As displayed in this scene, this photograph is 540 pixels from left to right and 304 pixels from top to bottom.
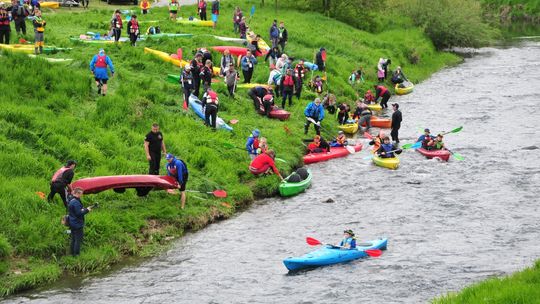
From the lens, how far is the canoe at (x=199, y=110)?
24766 mm

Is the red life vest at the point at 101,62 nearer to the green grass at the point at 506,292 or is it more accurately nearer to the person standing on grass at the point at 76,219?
the person standing on grass at the point at 76,219

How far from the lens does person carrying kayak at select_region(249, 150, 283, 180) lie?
71.8ft

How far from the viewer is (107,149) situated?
2089cm

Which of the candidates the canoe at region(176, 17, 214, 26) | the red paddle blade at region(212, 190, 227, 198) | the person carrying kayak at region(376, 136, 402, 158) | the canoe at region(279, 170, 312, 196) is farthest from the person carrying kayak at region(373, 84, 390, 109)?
the red paddle blade at region(212, 190, 227, 198)

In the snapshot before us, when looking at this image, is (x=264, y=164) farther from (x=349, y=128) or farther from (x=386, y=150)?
(x=349, y=128)

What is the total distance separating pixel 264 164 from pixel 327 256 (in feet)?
19.9

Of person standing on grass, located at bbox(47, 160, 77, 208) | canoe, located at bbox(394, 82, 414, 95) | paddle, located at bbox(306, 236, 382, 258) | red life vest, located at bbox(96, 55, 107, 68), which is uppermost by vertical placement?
red life vest, located at bbox(96, 55, 107, 68)

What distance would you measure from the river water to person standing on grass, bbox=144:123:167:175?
7.48 ft

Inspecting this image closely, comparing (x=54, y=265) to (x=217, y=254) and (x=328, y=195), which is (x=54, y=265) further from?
(x=328, y=195)

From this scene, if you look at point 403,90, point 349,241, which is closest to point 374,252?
point 349,241

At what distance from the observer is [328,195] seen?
21.2 metres

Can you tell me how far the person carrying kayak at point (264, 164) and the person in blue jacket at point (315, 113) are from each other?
15.5ft

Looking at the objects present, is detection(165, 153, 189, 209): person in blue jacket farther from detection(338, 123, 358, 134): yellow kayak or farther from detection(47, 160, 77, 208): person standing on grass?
detection(338, 123, 358, 134): yellow kayak

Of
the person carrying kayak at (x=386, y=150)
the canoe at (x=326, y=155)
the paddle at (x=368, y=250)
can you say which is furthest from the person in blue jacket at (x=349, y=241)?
the canoe at (x=326, y=155)
